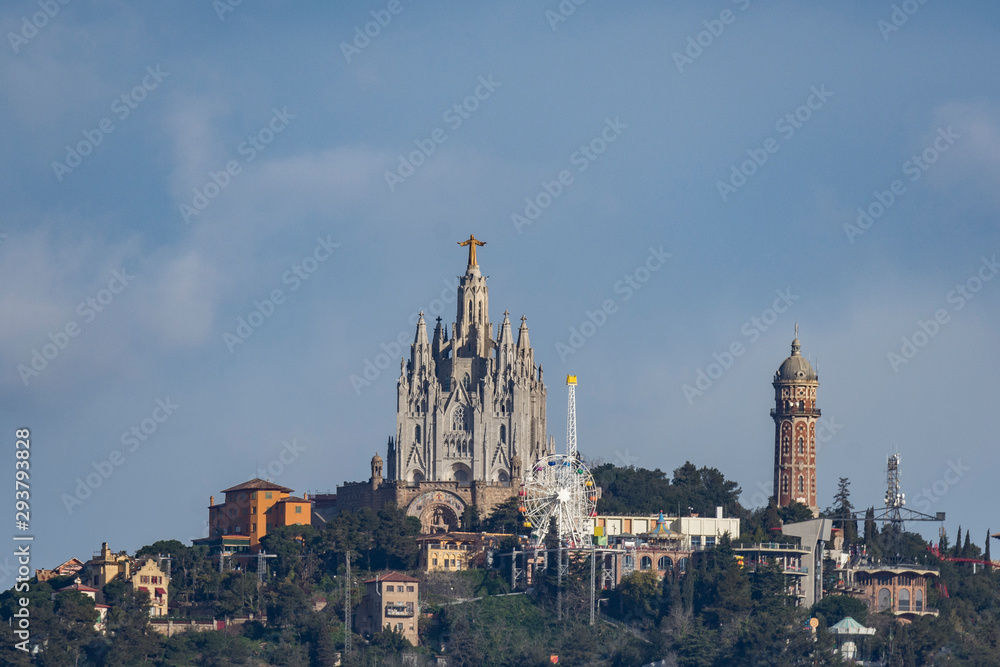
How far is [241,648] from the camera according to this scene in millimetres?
165875

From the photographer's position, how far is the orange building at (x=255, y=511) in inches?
7303

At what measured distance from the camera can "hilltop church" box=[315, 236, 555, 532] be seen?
620 feet

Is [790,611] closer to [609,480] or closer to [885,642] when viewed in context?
[885,642]

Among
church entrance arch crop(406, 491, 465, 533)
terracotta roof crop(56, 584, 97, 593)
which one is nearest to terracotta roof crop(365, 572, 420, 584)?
church entrance arch crop(406, 491, 465, 533)

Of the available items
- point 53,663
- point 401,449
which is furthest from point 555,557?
point 53,663

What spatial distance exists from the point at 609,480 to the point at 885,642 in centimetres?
3222

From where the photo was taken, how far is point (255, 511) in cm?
18675

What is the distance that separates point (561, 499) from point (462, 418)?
53.1 ft

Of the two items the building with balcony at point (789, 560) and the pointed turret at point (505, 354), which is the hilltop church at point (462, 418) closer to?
the pointed turret at point (505, 354)

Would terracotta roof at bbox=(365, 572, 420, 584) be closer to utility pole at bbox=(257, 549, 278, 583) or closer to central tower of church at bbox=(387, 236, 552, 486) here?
utility pole at bbox=(257, 549, 278, 583)

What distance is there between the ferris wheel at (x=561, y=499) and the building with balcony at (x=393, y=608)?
440 inches

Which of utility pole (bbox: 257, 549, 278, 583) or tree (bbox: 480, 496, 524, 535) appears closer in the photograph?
utility pole (bbox: 257, 549, 278, 583)

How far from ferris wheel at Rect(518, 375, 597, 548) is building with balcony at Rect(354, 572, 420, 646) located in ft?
36.6

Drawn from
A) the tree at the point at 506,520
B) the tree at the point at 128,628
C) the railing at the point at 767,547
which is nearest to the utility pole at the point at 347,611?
the tree at the point at 128,628
